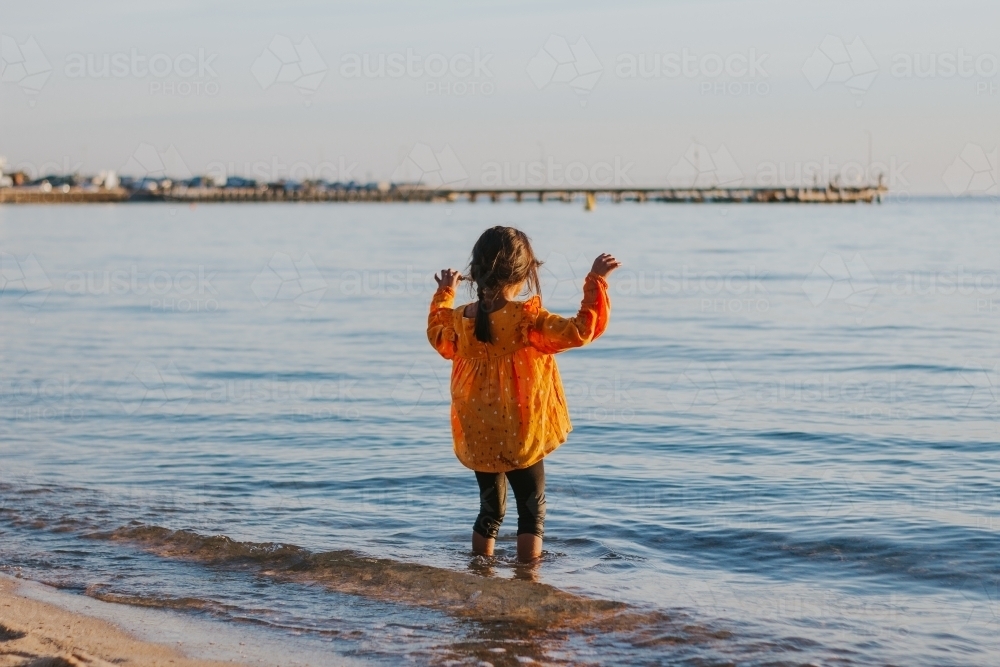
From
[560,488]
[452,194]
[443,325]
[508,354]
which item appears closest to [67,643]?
[443,325]

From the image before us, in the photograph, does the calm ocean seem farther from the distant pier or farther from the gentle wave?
the distant pier

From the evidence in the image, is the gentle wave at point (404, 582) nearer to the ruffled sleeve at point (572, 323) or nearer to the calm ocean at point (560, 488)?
the calm ocean at point (560, 488)

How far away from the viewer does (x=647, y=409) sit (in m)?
12.0

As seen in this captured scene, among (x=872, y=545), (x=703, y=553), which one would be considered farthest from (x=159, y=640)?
(x=872, y=545)

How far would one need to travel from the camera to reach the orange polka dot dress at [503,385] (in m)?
5.73

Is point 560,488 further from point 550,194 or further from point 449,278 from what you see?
point 550,194

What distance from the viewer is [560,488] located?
876cm

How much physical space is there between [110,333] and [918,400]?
511 inches

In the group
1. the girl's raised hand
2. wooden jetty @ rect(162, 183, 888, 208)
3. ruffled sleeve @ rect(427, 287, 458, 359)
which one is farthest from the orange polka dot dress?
wooden jetty @ rect(162, 183, 888, 208)

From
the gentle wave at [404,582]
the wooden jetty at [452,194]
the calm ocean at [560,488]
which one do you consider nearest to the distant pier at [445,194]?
the wooden jetty at [452,194]

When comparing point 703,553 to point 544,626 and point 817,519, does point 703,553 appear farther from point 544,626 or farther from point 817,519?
point 544,626

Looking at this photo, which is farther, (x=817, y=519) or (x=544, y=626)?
(x=817, y=519)

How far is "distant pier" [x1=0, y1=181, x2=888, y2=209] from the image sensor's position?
146 m

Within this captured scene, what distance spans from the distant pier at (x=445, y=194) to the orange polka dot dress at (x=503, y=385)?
136 metres
